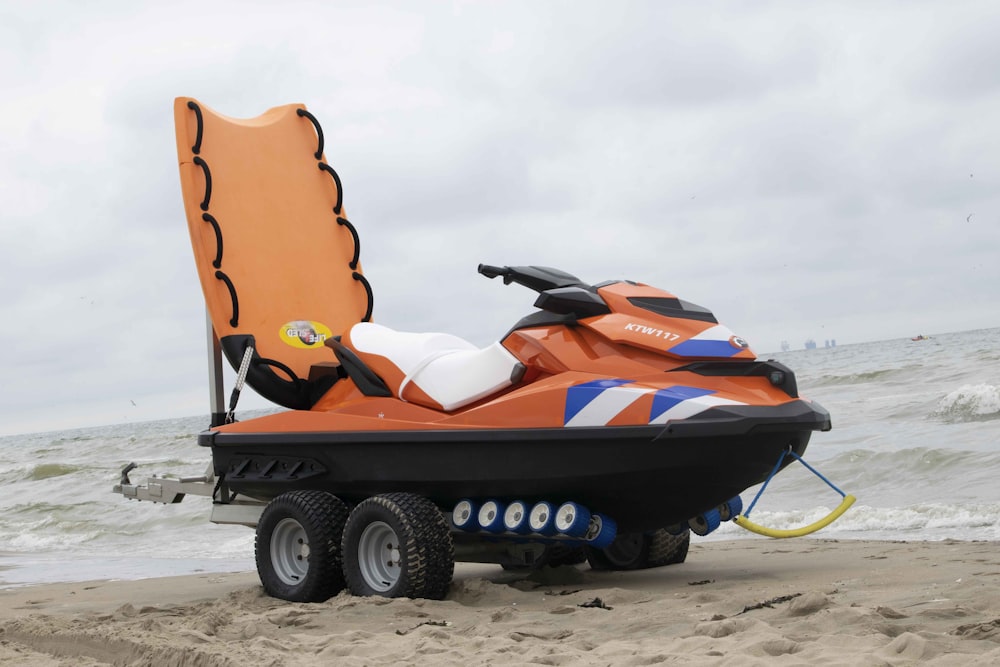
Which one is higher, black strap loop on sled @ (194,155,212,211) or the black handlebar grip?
black strap loop on sled @ (194,155,212,211)

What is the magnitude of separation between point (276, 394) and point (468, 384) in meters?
1.65

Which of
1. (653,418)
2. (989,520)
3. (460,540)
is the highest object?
(653,418)

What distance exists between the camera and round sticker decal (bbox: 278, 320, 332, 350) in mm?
6719

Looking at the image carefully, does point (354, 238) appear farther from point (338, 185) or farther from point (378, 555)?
point (378, 555)

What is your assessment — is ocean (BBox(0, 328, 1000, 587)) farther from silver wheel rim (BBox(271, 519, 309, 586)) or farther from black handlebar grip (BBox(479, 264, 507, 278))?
silver wheel rim (BBox(271, 519, 309, 586))

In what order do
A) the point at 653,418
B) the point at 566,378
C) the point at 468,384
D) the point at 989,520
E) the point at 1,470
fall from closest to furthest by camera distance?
the point at 653,418, the point at 566,378, the point at 468,384, the point at 989,520, the point at 1,470

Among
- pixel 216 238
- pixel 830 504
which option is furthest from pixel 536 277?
pixel 830 504

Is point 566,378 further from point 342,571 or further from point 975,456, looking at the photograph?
point 975,456

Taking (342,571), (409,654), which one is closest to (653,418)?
(409,654)

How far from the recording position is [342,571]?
5.58 meters

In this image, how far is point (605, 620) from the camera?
4.33 m

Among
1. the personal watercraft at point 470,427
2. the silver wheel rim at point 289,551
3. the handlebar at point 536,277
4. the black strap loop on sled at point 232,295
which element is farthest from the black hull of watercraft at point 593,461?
the black strap loop on sled at point 232,295

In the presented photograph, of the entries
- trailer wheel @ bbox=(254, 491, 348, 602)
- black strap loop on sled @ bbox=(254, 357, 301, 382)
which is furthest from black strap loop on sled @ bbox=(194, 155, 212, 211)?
trailer wheel @ bbox=(254, 491, 348, 602)

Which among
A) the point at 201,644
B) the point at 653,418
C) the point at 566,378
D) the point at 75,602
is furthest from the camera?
the point at 75,602
